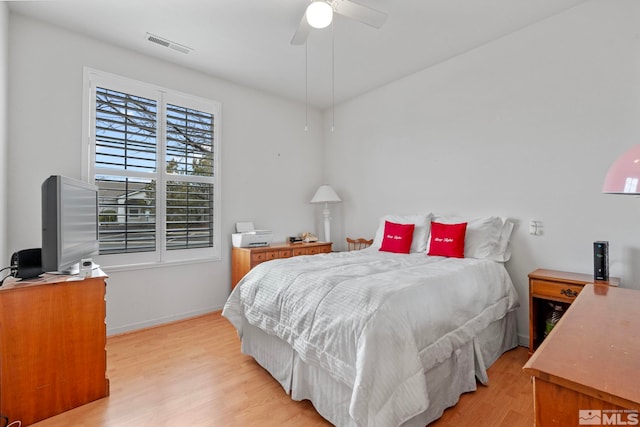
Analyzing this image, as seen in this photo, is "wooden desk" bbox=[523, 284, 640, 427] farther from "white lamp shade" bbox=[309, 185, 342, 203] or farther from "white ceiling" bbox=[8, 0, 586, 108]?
"white lamp shade" bbox=[309, 185, 342, 203]

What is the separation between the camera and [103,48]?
9.68ft

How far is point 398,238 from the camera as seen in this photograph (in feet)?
10.6

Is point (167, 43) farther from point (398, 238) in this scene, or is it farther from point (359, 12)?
point (398, 238)

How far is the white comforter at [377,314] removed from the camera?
1.40 m

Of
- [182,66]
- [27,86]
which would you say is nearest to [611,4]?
[182,66]

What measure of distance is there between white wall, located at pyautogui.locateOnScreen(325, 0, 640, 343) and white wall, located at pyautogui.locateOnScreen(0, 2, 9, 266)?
3.73 m

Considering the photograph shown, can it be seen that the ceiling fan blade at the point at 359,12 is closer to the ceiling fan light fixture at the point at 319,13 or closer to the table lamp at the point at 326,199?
the ceiling fan light fixture at the point at 319,13

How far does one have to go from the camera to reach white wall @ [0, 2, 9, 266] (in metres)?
2.28

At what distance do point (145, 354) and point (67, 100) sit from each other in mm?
2406

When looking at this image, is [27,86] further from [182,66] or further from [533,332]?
[533,332]

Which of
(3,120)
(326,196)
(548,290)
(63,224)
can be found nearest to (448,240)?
(548,290)

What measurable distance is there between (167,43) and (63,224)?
2.08 metres

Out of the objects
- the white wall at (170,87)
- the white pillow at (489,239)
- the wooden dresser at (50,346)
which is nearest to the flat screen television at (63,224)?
the wooden dresser at (50,346)

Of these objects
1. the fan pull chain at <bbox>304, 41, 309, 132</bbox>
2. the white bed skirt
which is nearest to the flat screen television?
the white bed skirt
